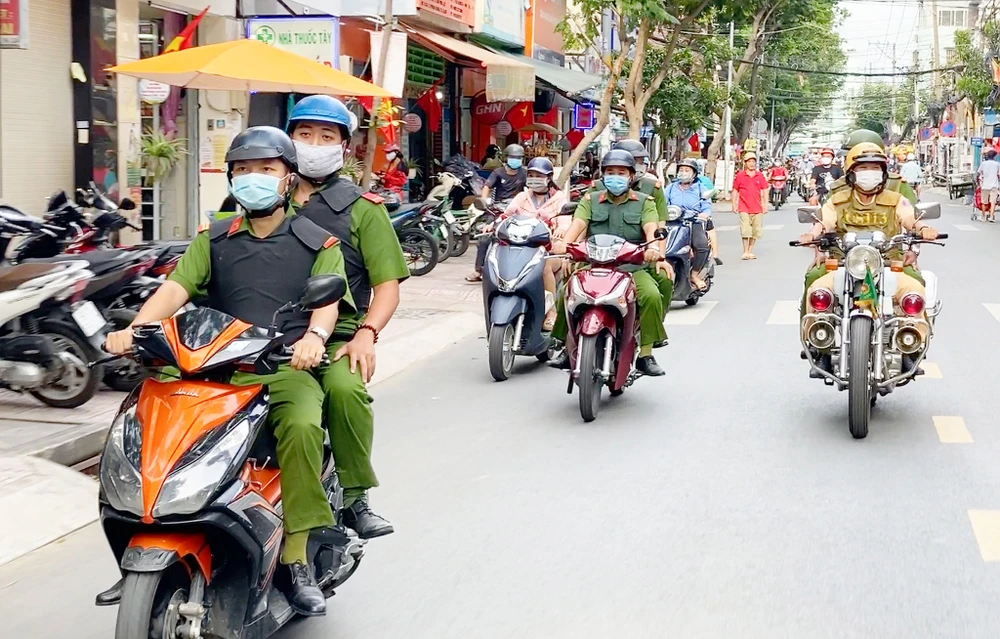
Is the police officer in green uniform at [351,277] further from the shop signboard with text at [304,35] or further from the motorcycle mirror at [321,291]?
the shop signboard with text at [304,35]

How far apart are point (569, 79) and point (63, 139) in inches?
525

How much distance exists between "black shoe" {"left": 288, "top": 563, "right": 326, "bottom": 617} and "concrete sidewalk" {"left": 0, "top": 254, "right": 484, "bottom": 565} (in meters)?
1.94

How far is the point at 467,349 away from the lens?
1134 centimetres

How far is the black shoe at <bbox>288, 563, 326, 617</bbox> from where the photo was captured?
13.0ft

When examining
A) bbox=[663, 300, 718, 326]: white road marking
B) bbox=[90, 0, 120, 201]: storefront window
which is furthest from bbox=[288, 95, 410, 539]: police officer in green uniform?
bbox=[90, 0, 120, 201]: storefront window

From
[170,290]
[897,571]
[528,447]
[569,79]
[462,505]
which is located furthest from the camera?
[569,79]

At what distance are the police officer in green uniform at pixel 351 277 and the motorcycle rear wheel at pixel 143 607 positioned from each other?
85cm

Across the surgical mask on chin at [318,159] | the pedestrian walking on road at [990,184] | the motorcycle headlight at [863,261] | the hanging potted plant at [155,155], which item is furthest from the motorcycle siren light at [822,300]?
the pedestrian walking on road at [990,184]

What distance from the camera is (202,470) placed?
3.54 m

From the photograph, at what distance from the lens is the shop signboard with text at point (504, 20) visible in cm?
2389

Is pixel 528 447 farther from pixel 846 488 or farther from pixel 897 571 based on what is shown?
pixel 897 571

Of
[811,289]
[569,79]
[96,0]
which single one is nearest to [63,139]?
[96,0]

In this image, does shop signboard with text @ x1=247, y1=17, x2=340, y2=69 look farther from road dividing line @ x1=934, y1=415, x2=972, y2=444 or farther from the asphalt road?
road dividing line @ x1=934, y1=415, x2=972, y2=444

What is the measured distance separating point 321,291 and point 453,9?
18.0 metres
